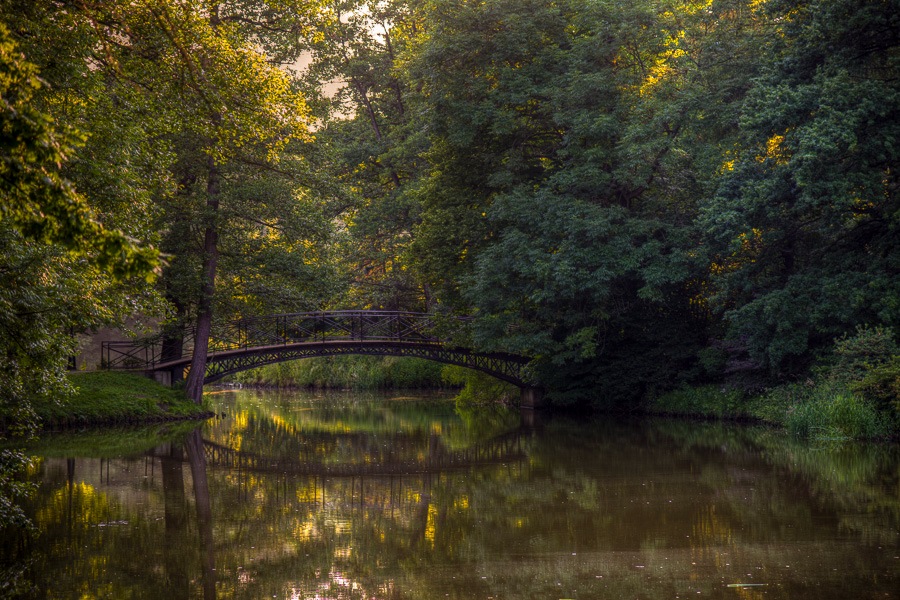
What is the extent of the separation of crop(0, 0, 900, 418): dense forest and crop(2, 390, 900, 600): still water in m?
2.27

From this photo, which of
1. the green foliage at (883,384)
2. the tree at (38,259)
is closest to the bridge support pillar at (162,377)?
the tree at (38,259)

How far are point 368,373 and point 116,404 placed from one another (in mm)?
17387

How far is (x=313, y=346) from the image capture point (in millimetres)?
29500

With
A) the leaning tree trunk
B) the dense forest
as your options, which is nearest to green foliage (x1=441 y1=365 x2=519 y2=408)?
the dense forest

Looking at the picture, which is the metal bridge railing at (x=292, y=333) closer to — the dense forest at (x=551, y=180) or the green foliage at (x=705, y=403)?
the dense forest at (x=551, y=180)

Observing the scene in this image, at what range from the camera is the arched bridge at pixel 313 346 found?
94.6ft

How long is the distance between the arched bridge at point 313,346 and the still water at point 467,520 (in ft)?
30.8

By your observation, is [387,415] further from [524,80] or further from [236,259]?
[524,80]

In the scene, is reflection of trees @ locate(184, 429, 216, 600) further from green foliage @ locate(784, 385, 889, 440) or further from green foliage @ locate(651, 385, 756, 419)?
green foliage @ locate(651, 385, 756, 419)

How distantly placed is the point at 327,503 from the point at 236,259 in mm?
15962

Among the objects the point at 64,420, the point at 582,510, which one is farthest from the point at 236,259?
the point at 582,510

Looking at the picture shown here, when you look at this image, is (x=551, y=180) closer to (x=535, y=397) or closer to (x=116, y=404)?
(x=535, y=397)

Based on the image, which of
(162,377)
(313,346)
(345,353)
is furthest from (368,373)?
(162,377)

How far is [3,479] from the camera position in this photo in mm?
8711
